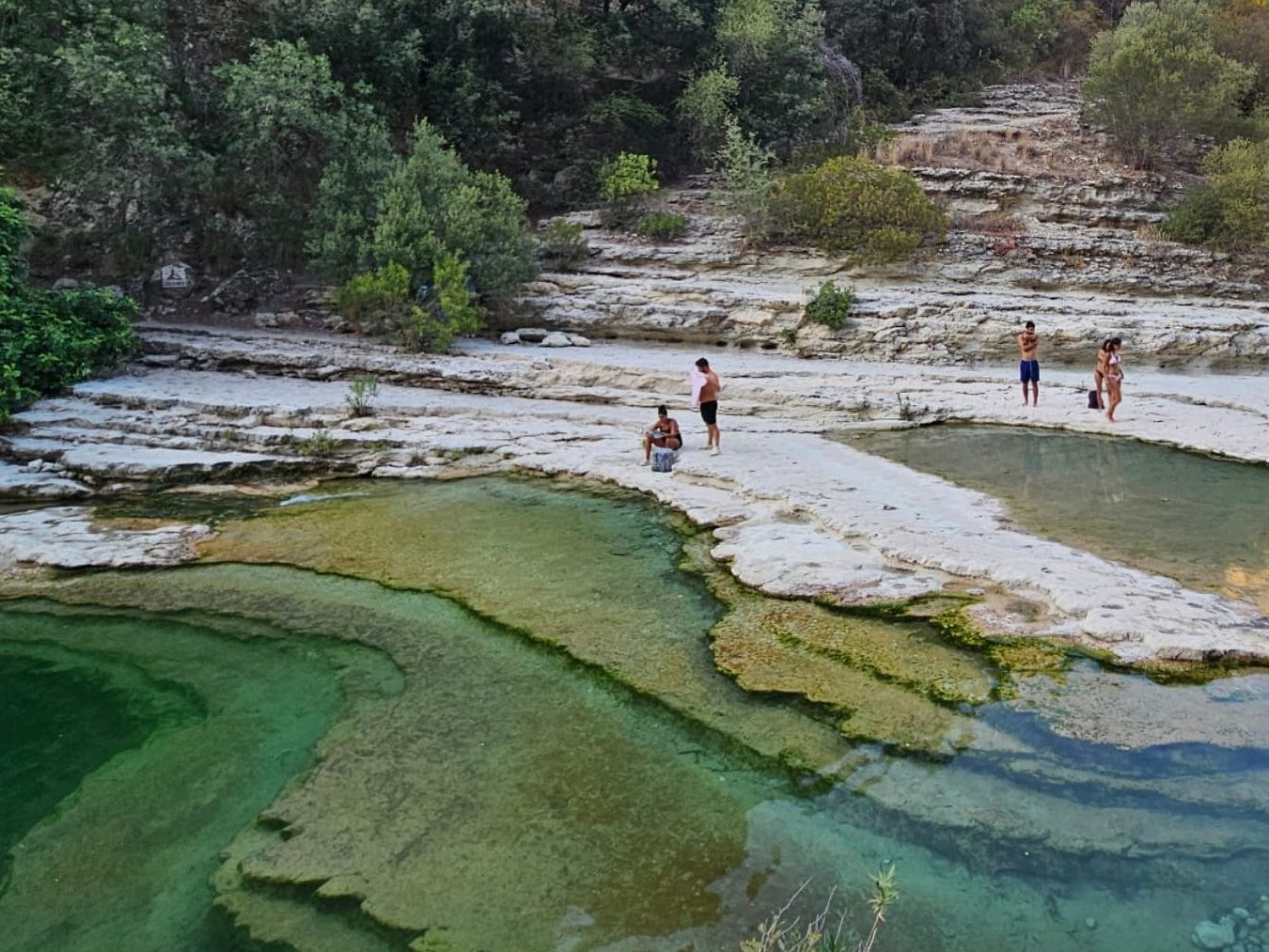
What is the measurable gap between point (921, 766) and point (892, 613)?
7.30 feet

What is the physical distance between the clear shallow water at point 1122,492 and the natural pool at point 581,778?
252cm

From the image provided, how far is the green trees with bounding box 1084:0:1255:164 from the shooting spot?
86.2 ft

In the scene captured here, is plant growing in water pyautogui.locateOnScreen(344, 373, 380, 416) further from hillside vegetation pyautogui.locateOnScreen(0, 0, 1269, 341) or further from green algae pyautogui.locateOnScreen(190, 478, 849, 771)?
hillside vegetation pyautogui.locateOnScreen(0, 0, 1269, 341)

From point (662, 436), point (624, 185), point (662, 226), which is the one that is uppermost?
point (624, 185)

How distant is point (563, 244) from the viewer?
25016 mm

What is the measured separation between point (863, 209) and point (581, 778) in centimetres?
2125

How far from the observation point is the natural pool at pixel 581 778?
488cm

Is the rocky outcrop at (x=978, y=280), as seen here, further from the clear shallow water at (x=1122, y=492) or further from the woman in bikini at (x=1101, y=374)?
the clear shallow water at (x=1122, y=492)

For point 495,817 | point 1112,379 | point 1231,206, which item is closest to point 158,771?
point 495,817

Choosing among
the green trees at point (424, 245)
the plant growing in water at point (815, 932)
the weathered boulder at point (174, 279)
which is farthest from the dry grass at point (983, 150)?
the plant growing in water at point (815, 932)

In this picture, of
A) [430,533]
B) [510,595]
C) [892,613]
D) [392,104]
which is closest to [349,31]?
[392,104]

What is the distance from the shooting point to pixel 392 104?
27000 mm

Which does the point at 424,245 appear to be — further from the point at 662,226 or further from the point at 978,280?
the point at 978,280

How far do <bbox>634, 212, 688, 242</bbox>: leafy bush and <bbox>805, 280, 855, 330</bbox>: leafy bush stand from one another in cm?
635
